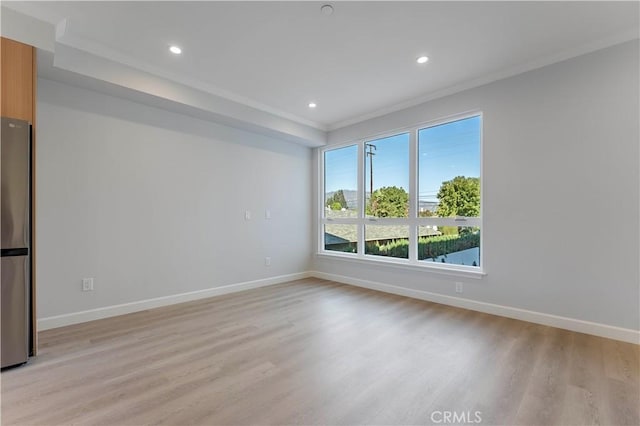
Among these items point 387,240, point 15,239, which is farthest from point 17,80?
point 387,240

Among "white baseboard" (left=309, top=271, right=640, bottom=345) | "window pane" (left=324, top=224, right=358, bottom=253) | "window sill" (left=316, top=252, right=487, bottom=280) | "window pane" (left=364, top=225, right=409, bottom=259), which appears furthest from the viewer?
"window pane" (left=324, top=224, right=358, bottom=253)

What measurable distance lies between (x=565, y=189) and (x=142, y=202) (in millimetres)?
4696

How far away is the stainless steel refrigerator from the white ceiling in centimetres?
110

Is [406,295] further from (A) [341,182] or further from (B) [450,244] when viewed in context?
(A) [341,182]

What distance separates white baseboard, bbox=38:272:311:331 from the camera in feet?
9.77

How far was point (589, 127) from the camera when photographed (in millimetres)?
2846

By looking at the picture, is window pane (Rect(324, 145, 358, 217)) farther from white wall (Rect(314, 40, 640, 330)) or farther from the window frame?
white wall (Rect(314, 40, 640, 330))

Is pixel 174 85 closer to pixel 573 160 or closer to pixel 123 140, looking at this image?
pixel 123 140

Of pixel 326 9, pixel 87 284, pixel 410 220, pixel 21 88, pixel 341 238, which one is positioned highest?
pixel 326 9

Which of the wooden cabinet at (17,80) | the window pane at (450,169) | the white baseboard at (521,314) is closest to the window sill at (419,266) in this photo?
the white baseboard at (521,314)

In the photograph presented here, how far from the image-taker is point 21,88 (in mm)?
2301

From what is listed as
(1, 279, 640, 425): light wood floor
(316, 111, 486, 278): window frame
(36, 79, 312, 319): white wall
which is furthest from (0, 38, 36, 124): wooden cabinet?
(316, 111, 486, 278): window frame

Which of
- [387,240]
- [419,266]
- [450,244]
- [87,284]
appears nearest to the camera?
[87,284]

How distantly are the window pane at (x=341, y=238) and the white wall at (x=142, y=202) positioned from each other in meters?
0.91
